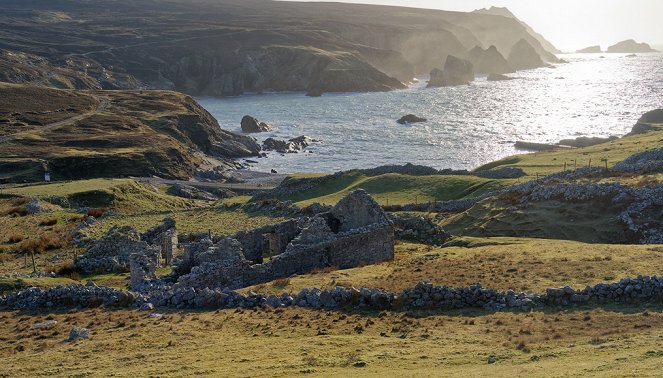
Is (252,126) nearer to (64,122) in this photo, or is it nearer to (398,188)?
(64,122)

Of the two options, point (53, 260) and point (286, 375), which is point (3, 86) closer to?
point (53, 260)

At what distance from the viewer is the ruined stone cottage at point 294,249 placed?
31281mm

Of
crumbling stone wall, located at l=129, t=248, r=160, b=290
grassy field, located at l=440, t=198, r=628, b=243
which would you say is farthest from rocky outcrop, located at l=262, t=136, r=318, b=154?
crumbling stone wall, located at l=129, t=248, r=160, b=290

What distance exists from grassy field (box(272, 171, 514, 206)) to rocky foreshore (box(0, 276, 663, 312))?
31.9m

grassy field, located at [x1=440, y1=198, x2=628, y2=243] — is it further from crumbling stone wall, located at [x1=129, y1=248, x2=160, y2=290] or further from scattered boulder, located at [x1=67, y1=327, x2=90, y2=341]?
scattered boulder, located at [x1=67, y1=327, x2=90, y2=341]

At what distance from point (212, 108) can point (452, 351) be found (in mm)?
182651

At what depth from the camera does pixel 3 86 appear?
5384 inches

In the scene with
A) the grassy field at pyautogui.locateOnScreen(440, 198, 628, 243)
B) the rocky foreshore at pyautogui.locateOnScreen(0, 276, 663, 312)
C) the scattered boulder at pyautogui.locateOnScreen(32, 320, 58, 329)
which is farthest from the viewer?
the grassy field at pyautogui.locateOnScreen(440, 198, 628, 243)

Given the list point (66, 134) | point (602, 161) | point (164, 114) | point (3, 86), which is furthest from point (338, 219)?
point (3, 86)

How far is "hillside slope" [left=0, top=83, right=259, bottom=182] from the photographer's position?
94750mm

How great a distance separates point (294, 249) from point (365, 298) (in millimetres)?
8909

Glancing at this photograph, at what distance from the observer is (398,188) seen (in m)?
64.2

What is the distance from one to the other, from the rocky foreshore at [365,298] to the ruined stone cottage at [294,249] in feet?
8.87

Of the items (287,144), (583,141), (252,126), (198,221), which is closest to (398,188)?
(198,221)
